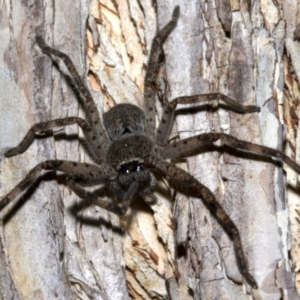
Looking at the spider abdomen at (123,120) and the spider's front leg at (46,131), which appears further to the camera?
the spider abdomen at (123,120)

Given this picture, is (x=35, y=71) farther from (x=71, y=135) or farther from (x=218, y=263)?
(x=218, y=263)

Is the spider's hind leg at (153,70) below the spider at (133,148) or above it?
above

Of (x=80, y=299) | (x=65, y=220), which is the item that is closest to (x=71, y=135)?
(x=65, y=220)

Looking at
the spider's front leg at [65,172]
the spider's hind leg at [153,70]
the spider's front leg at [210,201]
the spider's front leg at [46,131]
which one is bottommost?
the spider's front leg at [210,201]

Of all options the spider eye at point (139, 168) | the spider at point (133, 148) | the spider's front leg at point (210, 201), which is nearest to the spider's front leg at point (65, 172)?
the spider at point (133, 148)

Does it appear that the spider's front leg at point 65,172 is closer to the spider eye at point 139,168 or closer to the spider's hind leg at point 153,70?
the spider eye at point 139,168

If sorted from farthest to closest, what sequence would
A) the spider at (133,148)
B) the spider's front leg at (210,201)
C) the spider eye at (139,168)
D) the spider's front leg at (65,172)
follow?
the spider eye at (139,168) → the spider's front leg at (65,172) → the spider at (133,148) → the spider's front leg at (210,201)

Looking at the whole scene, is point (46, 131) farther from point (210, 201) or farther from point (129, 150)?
point (210, 201)

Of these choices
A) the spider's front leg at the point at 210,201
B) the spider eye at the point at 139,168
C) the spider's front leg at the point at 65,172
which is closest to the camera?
the spider's front leg at the point at 210,201
